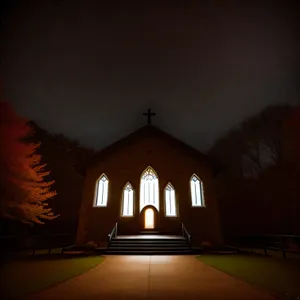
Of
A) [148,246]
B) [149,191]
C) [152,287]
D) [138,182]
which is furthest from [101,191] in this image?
[152,287]

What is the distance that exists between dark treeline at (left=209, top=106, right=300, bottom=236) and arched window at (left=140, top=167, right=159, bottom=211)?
15.5 ft

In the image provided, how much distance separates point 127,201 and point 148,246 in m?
4.33

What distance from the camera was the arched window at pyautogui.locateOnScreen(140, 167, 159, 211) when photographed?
47.3 feet

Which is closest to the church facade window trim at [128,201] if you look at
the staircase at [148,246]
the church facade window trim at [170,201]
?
the church facade window trim at [170,201]

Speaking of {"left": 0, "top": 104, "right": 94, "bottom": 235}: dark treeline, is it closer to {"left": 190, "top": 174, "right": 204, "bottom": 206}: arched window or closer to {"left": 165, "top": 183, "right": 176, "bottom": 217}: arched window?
{"left": 165, "top": 183, "right": 176, "bottom": 217}: arched window

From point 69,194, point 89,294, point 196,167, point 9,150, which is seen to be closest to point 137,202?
point 196,167

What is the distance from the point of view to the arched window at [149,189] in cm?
1441

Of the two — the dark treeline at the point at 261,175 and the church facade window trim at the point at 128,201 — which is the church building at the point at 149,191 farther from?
the dark treeline at the point at 261,175

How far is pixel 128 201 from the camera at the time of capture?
567 inches

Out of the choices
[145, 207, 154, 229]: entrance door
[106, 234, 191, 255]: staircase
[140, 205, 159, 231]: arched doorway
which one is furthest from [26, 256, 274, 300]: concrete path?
[145, 207, 154, 229]: entrance door

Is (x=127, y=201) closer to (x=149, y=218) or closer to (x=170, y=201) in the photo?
(x=149, y=218)

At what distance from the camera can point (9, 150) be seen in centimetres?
586

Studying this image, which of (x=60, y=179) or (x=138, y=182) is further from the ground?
(x=60, y=179)

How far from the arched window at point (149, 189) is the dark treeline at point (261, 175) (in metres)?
4.71
